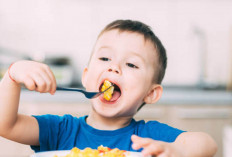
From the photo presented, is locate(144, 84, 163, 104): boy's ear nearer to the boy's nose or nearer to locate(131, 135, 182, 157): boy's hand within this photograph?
the boy's nose

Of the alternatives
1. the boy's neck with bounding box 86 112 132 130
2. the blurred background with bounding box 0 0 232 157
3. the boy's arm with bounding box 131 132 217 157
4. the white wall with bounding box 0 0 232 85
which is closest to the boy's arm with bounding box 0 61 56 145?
the boy's neck with bounding box 86 112 132 130

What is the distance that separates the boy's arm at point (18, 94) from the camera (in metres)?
0.76

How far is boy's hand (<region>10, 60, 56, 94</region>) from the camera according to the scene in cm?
75

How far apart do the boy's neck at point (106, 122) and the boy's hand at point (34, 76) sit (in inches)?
12.7

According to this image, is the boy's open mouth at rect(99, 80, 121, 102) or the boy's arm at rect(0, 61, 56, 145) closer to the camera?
the boy's arm at rect(0, 61, 56, 145)

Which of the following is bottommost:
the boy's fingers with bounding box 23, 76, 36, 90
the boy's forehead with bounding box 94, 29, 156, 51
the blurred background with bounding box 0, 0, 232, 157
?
the blurred background with bounding box 0, 0, 232, 157

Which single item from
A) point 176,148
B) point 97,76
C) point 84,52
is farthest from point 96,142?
point 84,52

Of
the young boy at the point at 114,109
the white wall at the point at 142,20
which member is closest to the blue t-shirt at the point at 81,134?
the young boy at the point at 114,109

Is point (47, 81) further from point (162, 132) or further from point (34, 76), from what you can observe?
point (162, 132)

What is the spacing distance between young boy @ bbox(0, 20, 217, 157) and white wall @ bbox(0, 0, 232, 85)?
2.19 m

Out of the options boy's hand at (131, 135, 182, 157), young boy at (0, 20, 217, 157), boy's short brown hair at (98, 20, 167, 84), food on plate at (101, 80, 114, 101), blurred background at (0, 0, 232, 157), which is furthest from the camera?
blurred background at (0, 0, 232, 157)

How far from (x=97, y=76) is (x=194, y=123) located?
1833mm

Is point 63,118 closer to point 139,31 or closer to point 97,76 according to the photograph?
point 97,76

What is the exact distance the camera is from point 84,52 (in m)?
3.31
